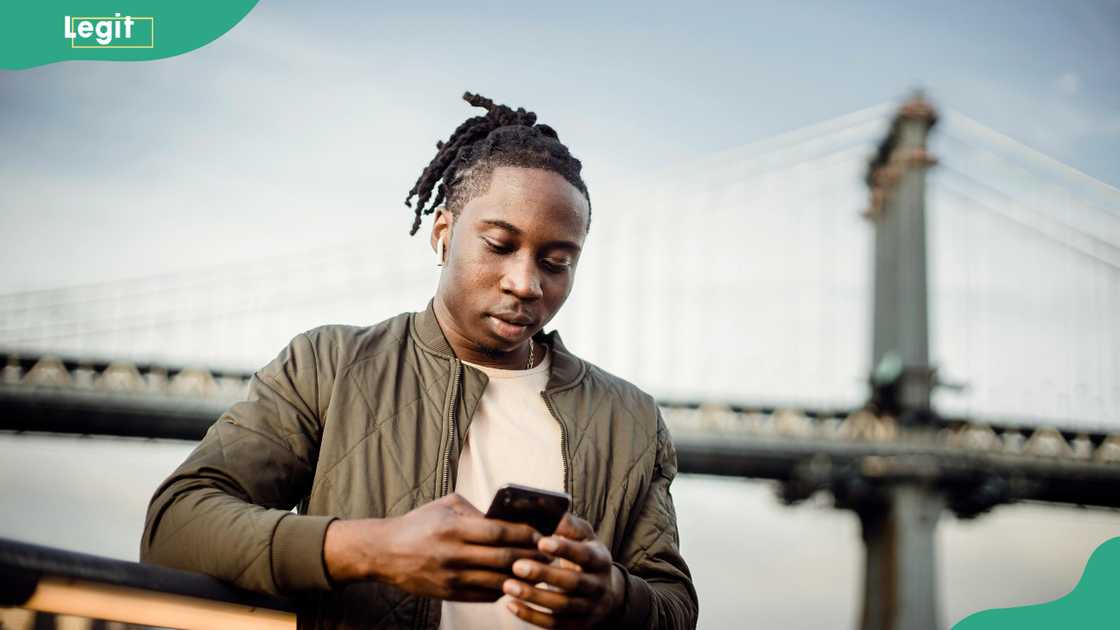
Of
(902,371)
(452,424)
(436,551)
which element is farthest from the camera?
(902,371)

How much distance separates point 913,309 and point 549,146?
1244 centimetres

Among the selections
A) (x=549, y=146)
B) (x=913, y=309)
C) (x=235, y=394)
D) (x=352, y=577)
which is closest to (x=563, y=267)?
(x=549, y=146)

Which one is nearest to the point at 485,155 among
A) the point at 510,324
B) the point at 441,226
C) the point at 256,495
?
the point at 441,226

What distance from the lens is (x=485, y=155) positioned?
48.2 inches

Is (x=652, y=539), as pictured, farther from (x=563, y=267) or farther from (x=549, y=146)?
(x=549, y=146)

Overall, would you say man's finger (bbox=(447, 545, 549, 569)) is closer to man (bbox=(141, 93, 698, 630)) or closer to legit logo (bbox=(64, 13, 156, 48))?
man (bbox=(141, 93, 698, 630))

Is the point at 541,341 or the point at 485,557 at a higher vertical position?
the point at 541,341

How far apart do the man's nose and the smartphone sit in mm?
286

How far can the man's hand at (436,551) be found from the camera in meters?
0.85

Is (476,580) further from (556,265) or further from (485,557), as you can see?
(556,265)

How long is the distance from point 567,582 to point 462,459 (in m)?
0.25

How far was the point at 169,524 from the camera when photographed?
36.4 inches

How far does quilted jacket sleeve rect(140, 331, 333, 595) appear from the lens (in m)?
0.87

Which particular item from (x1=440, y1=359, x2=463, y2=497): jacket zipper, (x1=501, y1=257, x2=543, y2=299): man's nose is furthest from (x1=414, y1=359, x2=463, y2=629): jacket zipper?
(x1=501, y1=257, x2=543, y2=299): man's nose
